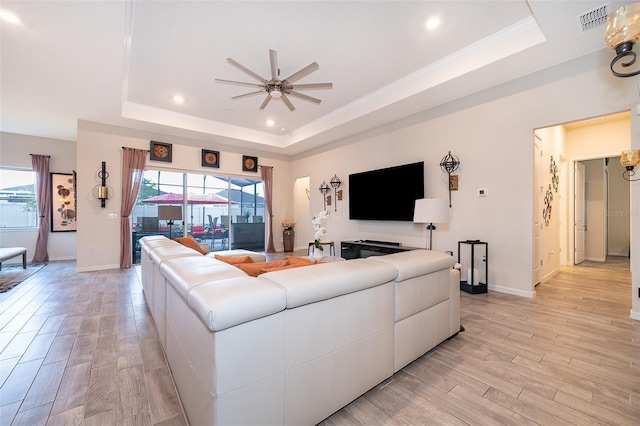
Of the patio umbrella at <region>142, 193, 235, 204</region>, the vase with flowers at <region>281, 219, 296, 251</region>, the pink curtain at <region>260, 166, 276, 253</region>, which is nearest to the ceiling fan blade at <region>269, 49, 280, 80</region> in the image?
the patio umbrella at <region>142, 193, 235, 204</region>

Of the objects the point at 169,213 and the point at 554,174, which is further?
the point at 169,213

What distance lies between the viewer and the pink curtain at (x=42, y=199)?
629 centimetres

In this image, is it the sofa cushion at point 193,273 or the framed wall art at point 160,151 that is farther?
the framed wall art at point 160,151

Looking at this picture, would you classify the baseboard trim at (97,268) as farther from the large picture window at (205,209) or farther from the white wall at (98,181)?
the large picture window at (205,209)

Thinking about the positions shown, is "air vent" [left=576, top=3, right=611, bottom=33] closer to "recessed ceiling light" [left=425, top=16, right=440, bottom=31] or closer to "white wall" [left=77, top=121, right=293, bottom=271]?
"recessed ceiling light" [left=425, top=16, right=440, bottom=31]

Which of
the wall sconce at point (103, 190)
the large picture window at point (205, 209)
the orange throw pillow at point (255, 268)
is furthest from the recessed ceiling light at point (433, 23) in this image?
the wall sconce at point (103, 190)

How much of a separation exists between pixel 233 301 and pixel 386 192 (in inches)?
184

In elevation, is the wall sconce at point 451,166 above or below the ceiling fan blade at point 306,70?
below

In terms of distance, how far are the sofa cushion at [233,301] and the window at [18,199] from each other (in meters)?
8.21

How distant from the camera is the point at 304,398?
134 cm

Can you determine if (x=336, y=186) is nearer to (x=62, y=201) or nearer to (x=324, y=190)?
(x=324, y=190)

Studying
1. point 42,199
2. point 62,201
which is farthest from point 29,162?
point 62,201

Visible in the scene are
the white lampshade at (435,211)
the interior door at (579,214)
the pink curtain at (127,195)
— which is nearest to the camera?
the white lampshade at (435,211)

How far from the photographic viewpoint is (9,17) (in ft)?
8.51
